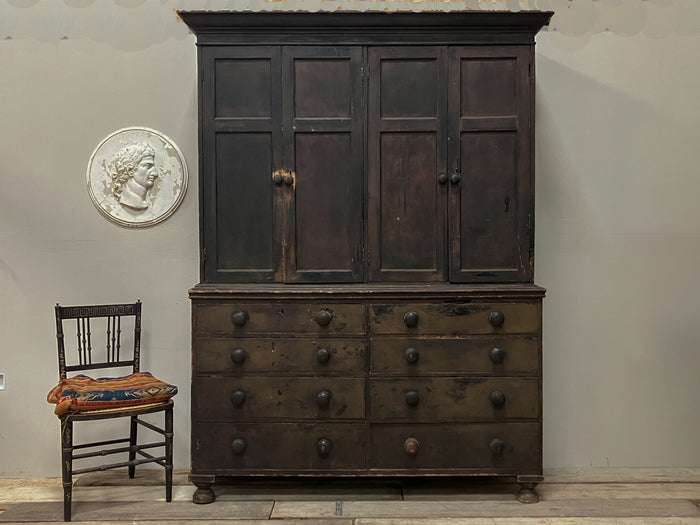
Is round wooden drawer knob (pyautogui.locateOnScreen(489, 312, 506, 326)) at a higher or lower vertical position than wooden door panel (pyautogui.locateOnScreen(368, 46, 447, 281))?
lower

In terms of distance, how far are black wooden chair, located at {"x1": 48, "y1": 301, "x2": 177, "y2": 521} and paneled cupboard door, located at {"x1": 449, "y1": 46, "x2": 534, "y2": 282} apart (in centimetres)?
146

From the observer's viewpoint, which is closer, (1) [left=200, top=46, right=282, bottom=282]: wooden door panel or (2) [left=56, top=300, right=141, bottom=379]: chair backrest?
(1) [left=200, top=46, right=282, bottom=282]: wooden door panel

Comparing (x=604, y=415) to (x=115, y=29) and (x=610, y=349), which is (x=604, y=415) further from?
(x=115, y=29)

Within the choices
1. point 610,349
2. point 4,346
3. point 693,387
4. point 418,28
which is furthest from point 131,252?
point 693,387

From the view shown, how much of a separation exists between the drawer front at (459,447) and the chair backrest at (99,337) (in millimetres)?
1284

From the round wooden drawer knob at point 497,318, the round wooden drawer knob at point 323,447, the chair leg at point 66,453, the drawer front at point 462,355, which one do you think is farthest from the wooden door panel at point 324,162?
the chair leg at point 66,453

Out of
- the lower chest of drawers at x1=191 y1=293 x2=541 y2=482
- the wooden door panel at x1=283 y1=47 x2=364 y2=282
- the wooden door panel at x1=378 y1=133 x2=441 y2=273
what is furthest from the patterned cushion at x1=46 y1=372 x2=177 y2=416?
the wooden door panel at x1=378 y1=133 x2=441 y2=273

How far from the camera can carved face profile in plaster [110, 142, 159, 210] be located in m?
3.24

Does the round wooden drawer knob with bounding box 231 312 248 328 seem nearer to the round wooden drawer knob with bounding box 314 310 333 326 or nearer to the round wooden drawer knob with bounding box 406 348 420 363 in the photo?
the round wooden drawer knob with bounding box 314 310 333 326

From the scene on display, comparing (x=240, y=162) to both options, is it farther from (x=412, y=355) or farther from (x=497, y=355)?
(x=497, y=355)

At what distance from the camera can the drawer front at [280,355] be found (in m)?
2.78

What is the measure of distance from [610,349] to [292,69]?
2.16 m

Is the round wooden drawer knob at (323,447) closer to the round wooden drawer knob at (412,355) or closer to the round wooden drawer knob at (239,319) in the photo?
the round wooden drawer knob at (412,355)

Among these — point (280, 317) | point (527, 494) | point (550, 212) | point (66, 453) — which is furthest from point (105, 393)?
point (550, 212)
